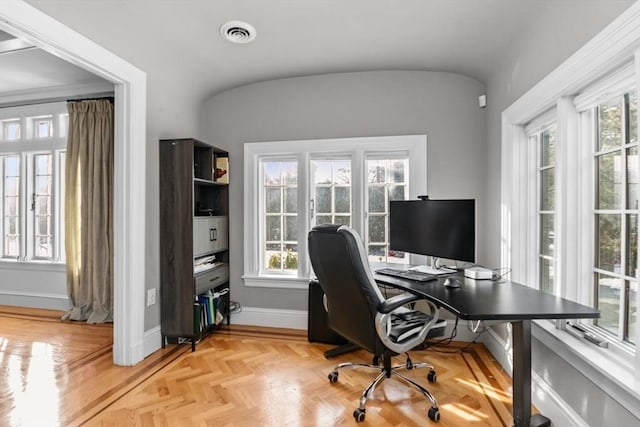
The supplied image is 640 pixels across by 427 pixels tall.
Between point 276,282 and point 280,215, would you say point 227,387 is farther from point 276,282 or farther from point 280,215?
point 280,215

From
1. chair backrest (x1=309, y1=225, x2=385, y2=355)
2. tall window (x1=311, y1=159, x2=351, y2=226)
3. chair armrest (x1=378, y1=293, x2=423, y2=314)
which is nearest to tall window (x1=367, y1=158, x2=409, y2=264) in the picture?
tall window (x1=311, y1=159, x2=351, y2=226)

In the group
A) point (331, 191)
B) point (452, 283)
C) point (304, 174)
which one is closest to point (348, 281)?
point (452, 283)

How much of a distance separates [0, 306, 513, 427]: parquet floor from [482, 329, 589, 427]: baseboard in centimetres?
12

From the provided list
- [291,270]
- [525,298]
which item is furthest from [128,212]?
[525,298]

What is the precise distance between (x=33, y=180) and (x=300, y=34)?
3.79 meters

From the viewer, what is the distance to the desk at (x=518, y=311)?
149 centimetres

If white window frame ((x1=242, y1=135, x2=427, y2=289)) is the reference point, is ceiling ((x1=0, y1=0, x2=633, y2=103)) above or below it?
above

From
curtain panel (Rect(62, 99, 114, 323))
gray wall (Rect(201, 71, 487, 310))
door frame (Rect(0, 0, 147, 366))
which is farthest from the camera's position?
curtain panel (Rect(62, 99, 114, 323))

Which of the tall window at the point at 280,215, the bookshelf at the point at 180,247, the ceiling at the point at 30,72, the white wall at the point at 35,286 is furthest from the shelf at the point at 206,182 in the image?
the white wall at the point at 35,286

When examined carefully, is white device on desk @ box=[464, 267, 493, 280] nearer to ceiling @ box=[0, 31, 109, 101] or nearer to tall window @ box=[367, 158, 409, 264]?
tall window @ box=[367, 158, 409, 264]

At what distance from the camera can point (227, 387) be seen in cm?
229

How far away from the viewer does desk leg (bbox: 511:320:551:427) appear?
165cm

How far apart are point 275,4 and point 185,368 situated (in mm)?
2610

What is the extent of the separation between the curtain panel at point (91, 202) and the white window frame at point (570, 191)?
12.4ft
